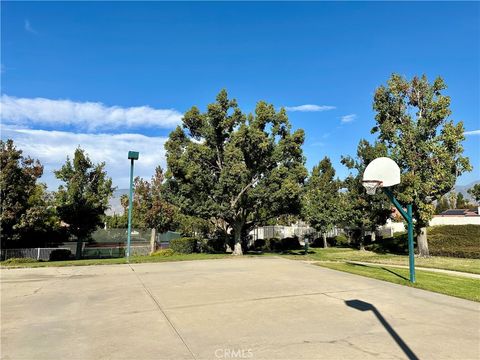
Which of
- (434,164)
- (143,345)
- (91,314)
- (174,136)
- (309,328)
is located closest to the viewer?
(143,345)

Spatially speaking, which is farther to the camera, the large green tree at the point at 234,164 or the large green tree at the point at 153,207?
the large green tree at the point at 153,207

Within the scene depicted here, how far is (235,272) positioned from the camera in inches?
527

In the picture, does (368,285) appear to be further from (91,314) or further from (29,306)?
(29,306)

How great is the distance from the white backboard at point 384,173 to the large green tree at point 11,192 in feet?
66.3

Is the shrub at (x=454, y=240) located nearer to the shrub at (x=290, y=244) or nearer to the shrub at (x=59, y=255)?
the shrub at (x=290, y=244)

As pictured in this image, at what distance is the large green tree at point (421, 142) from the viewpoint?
21.2 meters

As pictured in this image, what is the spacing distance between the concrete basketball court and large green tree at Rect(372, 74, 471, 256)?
1266 cm

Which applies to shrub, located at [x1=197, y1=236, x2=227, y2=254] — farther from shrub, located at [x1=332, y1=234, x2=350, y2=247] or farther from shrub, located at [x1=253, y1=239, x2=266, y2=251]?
shrub, located at [x1=332, y1=234, x2=350, y2=247]

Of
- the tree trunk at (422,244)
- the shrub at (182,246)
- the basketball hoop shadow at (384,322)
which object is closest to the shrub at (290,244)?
the shrub at (182,246)

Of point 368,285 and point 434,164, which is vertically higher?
point 434,164

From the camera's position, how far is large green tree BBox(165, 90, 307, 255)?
21.2 metres

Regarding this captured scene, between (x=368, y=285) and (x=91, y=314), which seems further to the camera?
(x=368, y=285)

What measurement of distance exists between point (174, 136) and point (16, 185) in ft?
33.2

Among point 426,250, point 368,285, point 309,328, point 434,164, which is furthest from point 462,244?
point 309,328
